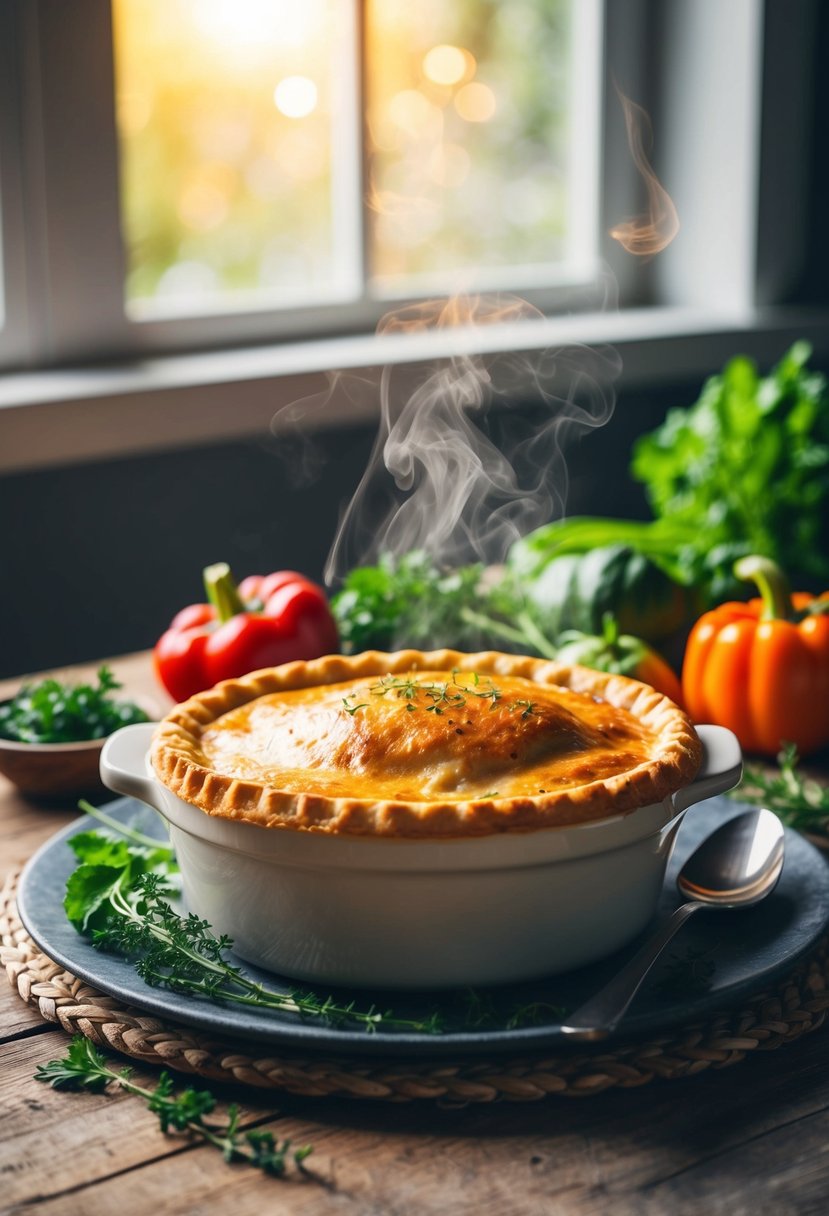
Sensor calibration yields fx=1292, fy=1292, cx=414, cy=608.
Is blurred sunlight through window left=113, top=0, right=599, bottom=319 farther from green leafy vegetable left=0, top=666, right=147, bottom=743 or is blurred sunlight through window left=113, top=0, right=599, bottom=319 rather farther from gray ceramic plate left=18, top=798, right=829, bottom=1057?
gray ceramic plate left=18, top=798, right=829, bottom=1057

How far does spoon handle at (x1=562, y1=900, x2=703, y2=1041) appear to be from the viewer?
35.5 inches

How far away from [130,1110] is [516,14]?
10.8ft

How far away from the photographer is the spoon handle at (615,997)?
35.5 inches

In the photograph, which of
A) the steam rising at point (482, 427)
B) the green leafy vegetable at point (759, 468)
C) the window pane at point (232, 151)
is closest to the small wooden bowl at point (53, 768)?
the green leafy vegetable at point (759, 468)

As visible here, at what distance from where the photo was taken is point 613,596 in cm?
192

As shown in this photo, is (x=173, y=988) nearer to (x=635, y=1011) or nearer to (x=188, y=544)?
(x=635, y=1011)

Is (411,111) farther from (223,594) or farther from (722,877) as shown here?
(722,877)

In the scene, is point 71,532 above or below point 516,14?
below

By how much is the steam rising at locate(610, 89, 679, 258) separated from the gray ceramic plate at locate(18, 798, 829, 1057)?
119 inches

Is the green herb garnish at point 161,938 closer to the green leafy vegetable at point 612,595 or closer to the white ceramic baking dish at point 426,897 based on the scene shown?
the white ceramic baking dish at point 426,897

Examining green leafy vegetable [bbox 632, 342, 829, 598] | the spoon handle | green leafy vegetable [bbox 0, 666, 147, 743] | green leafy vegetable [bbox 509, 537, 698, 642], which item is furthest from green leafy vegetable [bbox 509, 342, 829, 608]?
the spoon handle

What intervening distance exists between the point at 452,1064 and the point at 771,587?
969mm

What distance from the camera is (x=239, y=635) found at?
1.88 meters

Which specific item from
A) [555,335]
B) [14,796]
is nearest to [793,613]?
[14,796]
